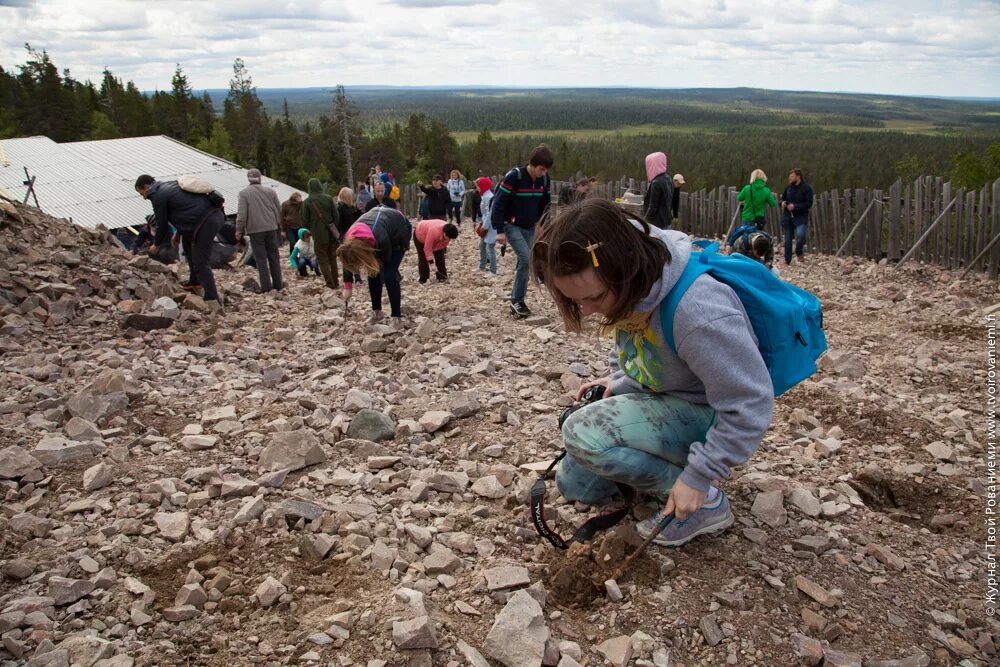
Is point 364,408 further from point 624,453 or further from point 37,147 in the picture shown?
point 37,147

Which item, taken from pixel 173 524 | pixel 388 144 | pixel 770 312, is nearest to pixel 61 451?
pixel 173 524

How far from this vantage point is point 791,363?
7.98 ft

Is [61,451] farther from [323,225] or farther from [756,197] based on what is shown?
[756,197]

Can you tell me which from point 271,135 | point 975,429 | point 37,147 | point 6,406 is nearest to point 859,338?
point 975,429

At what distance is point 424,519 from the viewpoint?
127 inches

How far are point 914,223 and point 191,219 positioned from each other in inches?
428

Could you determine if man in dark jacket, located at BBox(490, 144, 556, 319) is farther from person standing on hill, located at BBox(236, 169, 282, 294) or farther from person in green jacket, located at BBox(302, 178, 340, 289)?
person standing on hill, located at BBox(236, 169, 282, 294)

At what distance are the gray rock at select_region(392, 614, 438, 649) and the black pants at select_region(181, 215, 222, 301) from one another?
20.9 ft

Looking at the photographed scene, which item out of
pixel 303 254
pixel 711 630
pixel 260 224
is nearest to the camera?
pixel 711 630

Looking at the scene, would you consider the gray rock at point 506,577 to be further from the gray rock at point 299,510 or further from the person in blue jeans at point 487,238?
the person in blue jeans at point 487,238

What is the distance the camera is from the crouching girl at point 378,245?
6.28 meters

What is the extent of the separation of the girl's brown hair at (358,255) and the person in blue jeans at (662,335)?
4.06 meters

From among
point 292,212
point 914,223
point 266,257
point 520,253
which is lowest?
point 266,257

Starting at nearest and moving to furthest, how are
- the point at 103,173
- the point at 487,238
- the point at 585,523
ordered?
1. the point at 585,523
2. the point at 487,238
3. the point at 103,173
